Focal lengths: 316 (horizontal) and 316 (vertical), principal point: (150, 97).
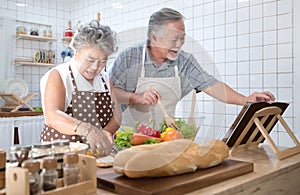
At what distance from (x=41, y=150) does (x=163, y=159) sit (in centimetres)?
29

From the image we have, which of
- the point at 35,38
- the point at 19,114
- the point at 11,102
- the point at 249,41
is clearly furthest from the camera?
the point at 35,38

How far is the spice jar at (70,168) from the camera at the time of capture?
0.67 meters

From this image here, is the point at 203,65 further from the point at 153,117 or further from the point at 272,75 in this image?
the point at 272,75

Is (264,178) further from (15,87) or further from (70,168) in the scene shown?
(15,87)

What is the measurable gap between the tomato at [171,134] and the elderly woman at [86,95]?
0.17 m

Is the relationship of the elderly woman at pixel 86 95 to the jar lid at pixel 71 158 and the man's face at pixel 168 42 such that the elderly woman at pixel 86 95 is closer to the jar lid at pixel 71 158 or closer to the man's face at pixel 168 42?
the man's face at pixel 168 42

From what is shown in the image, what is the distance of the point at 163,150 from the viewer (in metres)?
0.80

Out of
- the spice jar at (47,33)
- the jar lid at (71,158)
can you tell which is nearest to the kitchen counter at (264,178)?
the jar lid at (71,158)

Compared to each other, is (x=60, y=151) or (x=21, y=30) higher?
(x=21, y=30)

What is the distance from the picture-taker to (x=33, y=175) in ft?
2.04

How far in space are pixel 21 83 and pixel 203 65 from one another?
9.01 ft

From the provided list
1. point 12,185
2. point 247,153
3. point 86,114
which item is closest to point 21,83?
point 86,114

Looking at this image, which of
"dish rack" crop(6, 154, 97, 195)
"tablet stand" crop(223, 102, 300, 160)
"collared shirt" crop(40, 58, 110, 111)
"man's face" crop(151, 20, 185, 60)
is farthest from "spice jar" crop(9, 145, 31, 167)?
"tablet stand" crop(223, 102, 300, 160)

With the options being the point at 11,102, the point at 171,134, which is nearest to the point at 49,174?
the point at 171,134
